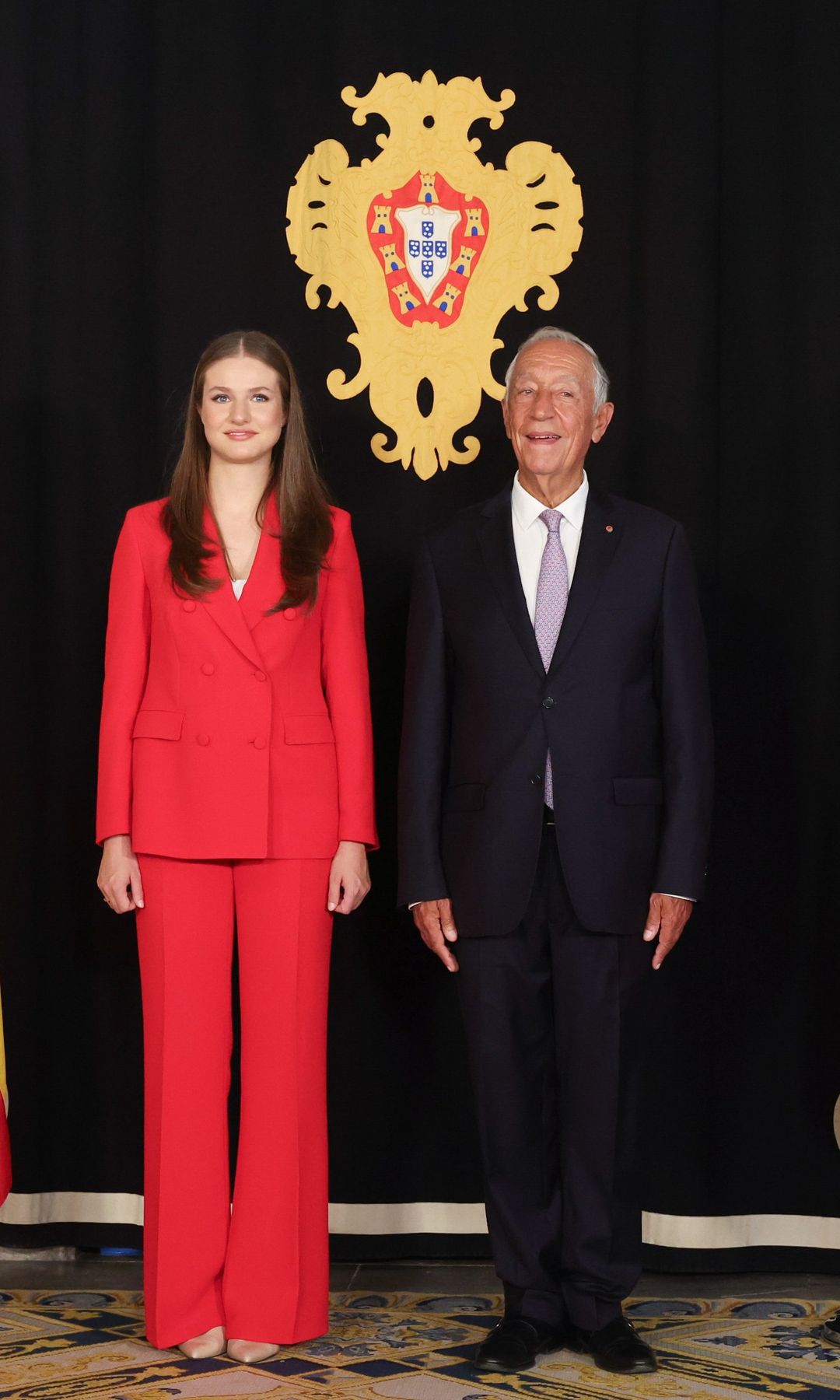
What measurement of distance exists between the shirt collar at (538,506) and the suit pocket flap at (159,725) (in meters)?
0.72

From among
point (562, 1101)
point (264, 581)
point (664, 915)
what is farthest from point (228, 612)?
point (562, 1101)

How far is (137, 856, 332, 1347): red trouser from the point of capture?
9.19 ft

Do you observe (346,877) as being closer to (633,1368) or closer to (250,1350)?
(250,1350)

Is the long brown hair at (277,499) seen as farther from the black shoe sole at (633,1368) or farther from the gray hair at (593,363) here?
the black shoe sole at (633,1368)

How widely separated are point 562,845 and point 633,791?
16 centimetres

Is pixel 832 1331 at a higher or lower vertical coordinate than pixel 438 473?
lower

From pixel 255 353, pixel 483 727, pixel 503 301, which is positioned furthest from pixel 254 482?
pixel 503 301

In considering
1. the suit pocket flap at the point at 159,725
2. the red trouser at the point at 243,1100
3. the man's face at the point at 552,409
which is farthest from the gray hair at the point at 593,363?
the red trouser at the point at 243,1100

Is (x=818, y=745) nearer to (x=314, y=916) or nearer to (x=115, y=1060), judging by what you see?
(x=314, y=916)

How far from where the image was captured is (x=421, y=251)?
350 centimetres

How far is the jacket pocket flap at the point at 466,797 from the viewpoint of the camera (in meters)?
2.77

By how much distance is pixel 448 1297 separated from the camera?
124 inches

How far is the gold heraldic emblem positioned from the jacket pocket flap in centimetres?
94

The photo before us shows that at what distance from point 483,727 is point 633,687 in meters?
0.27
